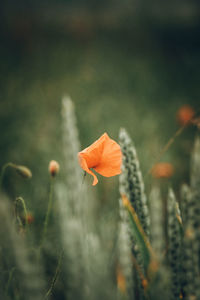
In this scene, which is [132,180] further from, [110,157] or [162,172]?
[162,172]

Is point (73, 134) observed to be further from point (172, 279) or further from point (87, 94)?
point (87, 94)

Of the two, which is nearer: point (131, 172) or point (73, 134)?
point (131, 172)

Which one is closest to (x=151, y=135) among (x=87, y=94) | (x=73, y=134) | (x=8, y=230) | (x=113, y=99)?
(x=113, y=99)

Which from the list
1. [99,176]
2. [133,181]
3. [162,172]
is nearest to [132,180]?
[133,181]

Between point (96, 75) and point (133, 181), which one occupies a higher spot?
point (96, 75)

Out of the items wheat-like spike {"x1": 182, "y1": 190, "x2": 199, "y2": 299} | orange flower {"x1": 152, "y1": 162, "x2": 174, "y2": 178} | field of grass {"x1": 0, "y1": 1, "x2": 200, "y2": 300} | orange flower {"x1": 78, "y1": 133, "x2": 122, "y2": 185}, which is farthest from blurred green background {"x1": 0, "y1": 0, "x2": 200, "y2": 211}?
wheat-like spike {"x1": 182, "y1": 190, "x2": 199, "y2": 299}

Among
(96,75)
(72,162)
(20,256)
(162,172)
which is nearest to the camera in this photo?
(20,256)

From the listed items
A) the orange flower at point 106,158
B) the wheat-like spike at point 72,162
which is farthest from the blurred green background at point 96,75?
the orange flower at point 106,158
